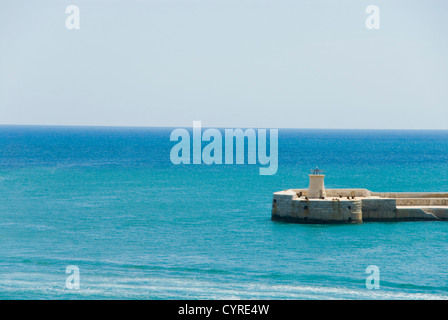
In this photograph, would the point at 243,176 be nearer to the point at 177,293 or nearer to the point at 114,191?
the point at 114,191

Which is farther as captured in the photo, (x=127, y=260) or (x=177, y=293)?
(x=127, y=260)

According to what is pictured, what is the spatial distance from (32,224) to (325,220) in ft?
79.4

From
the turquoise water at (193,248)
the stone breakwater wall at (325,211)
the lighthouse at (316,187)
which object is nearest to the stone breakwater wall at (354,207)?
the stone breakwater wall at (325,211)

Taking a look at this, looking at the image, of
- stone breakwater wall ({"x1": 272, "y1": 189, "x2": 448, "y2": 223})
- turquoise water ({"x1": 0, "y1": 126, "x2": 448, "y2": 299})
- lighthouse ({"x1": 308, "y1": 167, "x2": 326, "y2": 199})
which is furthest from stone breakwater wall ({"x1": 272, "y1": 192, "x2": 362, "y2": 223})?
turquoise water ({"x1": 0, "y1": 126, "x2": 448, "y2": 299})

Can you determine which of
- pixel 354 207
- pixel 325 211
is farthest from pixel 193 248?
pixel 354 207

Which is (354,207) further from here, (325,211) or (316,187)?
(316,187)

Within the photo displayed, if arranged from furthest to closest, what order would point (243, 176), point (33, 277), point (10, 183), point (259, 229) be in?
1. point (243, 176)
2. point (10, 183)
3. point (259, 229)
4. point (33, 277)

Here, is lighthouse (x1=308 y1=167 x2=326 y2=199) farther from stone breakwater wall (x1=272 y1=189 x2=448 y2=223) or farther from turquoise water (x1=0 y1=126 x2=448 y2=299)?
turquoise water (x1=0 y1=126 x2=448 y2=299)

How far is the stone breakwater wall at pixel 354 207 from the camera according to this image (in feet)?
209

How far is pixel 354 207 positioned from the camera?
209 feet

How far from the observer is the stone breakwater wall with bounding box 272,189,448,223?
209 ft

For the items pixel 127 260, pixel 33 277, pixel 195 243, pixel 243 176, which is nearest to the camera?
pixel 33 277

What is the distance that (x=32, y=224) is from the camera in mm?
65625

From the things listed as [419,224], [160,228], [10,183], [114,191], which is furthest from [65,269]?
[10,183]
